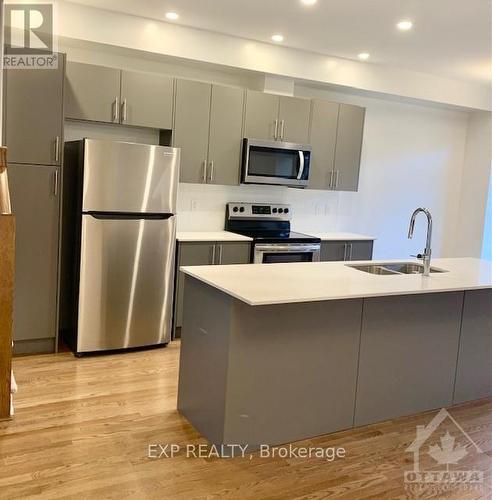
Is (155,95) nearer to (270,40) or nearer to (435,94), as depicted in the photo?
(270,40)

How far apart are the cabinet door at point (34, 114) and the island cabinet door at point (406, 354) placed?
2.46 metres

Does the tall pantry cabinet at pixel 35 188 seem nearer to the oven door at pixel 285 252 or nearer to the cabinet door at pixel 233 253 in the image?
the cabinet door at pixel 233 253

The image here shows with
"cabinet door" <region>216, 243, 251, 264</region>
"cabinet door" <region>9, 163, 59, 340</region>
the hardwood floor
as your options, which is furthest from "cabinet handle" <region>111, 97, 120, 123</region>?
the hardwood floor

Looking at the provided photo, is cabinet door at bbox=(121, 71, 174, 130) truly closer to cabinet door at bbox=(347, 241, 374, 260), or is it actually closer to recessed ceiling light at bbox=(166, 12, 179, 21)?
recessed ceiling light at bbox=(166, 12, 179, 21)

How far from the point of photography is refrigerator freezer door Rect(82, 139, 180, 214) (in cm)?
377

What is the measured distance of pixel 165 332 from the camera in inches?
167

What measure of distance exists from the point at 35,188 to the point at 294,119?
248 cm

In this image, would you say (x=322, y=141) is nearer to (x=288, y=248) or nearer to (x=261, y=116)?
(x=261, y=116)

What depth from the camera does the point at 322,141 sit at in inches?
203

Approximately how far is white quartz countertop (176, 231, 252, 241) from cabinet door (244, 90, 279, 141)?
3.03 feet

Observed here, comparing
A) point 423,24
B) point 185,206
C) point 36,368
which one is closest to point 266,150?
point 185,206

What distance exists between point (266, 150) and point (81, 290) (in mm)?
2096

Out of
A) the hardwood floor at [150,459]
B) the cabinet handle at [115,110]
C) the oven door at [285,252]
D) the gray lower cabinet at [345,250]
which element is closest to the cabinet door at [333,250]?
the gray lower cabinet at [345,250]

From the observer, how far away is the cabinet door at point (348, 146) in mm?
5242
